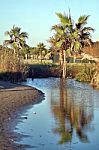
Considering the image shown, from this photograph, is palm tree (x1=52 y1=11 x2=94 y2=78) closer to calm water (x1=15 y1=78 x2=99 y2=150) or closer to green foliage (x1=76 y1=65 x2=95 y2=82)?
green foliage (x1=76 y1=65 x2=95 y2=82)

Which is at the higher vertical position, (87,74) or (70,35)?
(70,35)

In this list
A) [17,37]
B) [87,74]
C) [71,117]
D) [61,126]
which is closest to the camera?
[61,126]

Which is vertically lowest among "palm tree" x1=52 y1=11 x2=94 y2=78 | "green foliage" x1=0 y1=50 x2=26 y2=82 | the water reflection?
the water reflection

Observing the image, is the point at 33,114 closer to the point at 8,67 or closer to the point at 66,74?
the point at 8,67

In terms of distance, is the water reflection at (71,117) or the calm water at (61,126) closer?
the calm water at (61,126)

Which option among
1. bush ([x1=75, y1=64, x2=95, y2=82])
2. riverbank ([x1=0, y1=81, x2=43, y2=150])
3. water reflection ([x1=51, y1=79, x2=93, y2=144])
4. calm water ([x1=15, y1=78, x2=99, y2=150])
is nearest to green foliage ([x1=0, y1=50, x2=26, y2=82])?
bush ([x1=75, y1=64, x2=95, y2=82])

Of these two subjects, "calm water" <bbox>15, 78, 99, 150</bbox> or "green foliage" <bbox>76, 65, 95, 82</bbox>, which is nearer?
"calm water" <bbox>15, 78, 99, 150</bbox>

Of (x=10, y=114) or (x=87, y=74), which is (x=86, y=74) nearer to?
(x=87, y=74)

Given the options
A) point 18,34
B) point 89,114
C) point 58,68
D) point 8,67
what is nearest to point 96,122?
point 89,114

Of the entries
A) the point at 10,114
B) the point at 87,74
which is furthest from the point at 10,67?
the point at 10,114

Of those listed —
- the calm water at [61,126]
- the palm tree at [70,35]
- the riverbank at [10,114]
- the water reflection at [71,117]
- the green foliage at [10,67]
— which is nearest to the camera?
the riverbank at [10,114]

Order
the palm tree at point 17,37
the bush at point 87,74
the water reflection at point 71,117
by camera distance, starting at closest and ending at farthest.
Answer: the water reflection at point 71,117, the bush at point 87,74, the palm tree at point 17,37

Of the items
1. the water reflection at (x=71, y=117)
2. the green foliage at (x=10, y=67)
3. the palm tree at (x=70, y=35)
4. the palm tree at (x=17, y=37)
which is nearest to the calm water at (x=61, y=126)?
the water reflection at (x=71, y=117)

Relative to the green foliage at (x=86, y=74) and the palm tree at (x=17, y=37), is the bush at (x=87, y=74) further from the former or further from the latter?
the palm tree at (x=17, y=37)
